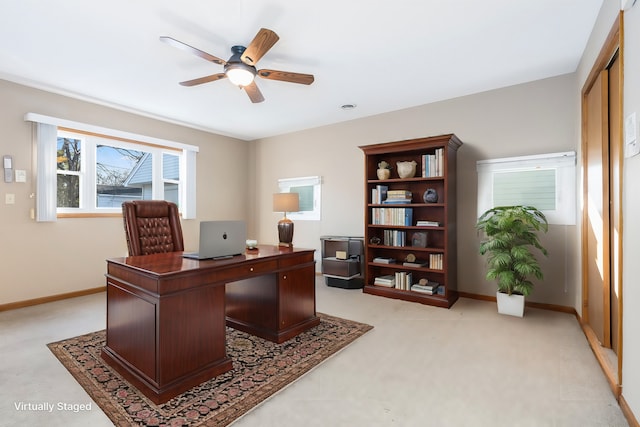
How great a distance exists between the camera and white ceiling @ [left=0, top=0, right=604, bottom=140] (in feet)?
7.49

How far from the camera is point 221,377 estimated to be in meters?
2.05

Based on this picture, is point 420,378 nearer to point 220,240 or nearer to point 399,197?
point 220,240

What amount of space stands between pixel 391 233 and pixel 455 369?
213cm

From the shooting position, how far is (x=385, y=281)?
161 inches

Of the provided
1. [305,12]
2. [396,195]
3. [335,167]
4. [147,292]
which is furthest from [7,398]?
[335,167]

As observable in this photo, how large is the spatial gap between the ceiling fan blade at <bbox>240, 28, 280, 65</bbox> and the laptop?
122 cm

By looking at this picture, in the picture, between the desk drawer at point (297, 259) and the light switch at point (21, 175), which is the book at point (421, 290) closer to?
the desk drawer at point (297, 259)

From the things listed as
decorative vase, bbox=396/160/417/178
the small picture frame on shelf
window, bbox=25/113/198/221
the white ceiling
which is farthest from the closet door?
window, bbox=25/113/198/221

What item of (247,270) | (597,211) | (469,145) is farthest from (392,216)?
(247,270)

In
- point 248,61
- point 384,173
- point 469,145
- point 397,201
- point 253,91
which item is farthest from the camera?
point 384,173

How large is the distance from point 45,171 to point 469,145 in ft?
16.3

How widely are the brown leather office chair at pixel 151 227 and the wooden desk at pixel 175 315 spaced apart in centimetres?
58

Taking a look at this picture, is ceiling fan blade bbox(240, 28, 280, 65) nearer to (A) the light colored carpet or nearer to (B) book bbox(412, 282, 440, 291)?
(A) the light colored carpet

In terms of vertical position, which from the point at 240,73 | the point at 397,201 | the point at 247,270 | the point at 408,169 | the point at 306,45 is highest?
the point at 306,45
